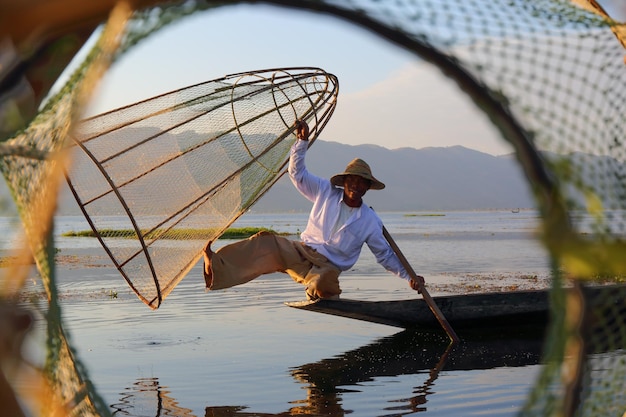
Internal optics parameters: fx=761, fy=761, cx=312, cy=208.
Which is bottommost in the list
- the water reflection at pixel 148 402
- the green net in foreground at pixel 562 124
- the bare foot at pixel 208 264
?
the water reflection at pixel 148 402

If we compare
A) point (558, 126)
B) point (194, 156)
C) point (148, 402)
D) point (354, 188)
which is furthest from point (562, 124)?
point (194, 156)

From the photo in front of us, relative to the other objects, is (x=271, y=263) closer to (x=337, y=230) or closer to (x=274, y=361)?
(x=337, y=230)

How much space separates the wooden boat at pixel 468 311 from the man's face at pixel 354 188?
42.1 inches

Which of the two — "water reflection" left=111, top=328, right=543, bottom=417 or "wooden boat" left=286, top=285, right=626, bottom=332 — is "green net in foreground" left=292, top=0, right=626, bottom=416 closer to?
"water reflection" left=111, top=328, right=543, bottom=417

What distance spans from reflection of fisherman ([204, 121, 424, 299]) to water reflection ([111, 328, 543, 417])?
0.74 metres

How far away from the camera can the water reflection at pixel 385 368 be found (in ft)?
17.8

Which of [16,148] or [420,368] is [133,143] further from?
[16,148]

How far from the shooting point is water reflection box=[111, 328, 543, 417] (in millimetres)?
5434

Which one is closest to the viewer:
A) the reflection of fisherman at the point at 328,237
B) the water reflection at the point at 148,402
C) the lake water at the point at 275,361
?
the water reflection at the point at 148,402

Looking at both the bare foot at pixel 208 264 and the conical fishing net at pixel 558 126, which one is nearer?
the conical fishing net at pixel 558 126

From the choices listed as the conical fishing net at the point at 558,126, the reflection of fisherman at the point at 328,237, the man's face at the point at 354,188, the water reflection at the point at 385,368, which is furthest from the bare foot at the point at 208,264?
the conical fishing net at the point at 558,126

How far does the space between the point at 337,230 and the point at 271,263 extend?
0.70 metres

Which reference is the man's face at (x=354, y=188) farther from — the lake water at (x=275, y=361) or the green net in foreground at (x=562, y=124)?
the green net in foreground at (x=562, y=124)

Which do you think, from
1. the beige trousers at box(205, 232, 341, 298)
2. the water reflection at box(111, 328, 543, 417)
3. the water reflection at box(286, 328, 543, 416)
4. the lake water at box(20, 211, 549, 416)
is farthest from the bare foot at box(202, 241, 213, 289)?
the water reflection at box(286, 328, 543, 416)
